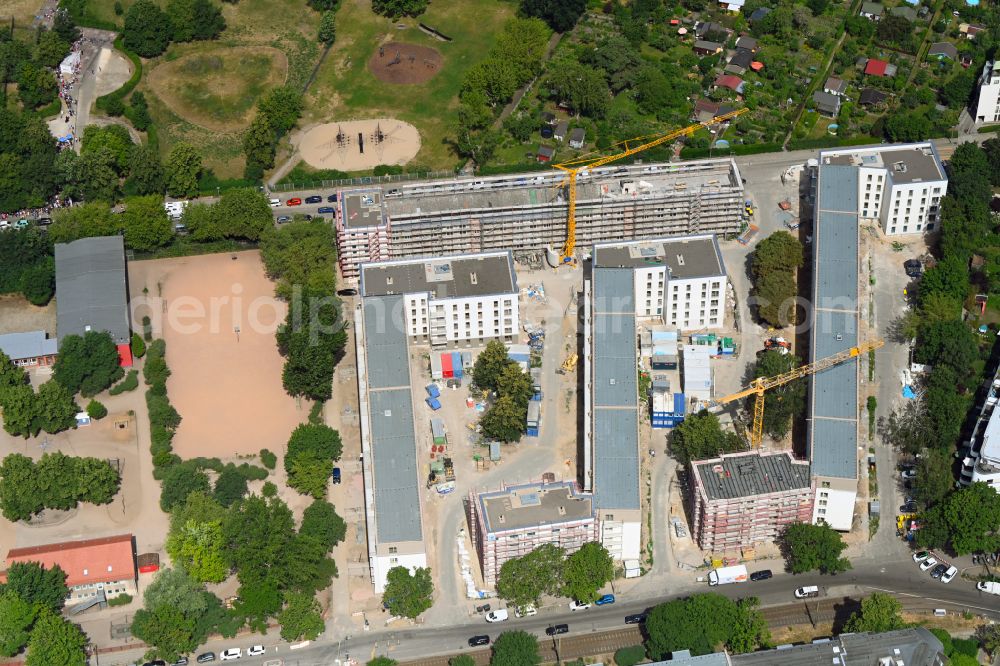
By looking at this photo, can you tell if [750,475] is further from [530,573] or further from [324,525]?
[324,525]

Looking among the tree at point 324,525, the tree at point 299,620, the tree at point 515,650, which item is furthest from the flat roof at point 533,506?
the tree at point 299,620

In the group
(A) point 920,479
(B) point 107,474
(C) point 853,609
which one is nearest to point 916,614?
(C) point 853,609

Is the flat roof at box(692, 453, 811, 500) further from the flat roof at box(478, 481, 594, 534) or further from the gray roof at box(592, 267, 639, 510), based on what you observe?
the flat roof at box(478, 481, 594, 534)

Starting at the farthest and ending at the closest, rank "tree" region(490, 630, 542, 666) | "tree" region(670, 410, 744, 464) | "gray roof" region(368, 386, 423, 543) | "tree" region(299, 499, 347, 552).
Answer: "tree" region(670, 410, 744, 464) → "tree" region(299, 499, 347, 552) → "gray roof" region(368, 386, 423, 543) → "tree" region(490, 630, 542, 666)

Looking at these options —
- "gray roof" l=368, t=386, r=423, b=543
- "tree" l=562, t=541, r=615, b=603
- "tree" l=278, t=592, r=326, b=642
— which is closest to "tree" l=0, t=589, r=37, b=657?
"tree" l=278, t=592, r=326, b=642

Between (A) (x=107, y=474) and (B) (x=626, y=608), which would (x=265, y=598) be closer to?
(A) (x=107, y=474)

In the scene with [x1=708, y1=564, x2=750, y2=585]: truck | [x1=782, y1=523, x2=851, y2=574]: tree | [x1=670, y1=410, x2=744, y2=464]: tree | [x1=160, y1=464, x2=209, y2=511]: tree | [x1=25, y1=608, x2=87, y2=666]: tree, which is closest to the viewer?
[x1=25, y1=608, x2=87, y2=666]: tree

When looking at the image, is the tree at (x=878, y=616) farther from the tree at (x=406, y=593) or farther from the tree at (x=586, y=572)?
the tree at (x=406, y=593)
